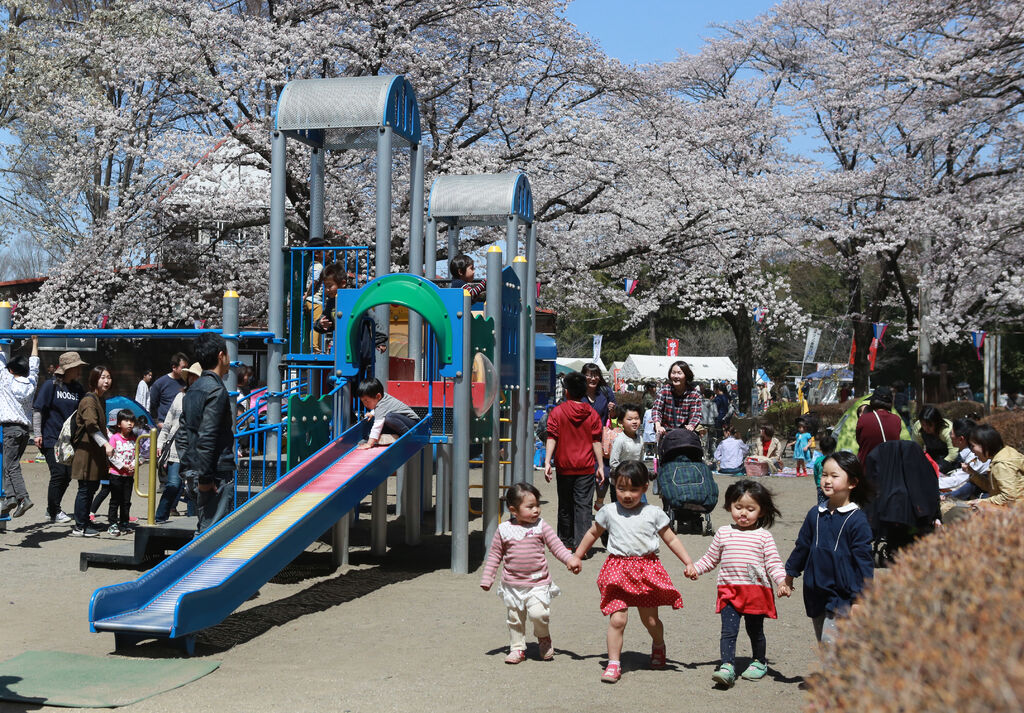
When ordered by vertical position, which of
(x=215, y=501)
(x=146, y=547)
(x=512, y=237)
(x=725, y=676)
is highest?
(x=512, y=237)

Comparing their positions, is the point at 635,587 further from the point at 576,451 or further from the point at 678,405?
the point at 678,405

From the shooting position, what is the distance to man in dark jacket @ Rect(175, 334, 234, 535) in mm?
7738

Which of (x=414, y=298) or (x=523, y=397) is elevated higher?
(x=414, y=298)

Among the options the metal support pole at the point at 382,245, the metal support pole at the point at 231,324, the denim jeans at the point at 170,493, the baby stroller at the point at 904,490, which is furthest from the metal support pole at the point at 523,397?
the baby stroller at the point at 904,490

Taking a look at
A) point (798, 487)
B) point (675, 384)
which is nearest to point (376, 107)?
point (675, 384)

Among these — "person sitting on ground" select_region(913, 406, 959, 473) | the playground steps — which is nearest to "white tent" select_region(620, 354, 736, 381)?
"person sitting on ground" select_region(913, 406, 959, 473)

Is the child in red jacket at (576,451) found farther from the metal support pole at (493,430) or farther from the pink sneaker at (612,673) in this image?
the pink sneaker at (612,673)

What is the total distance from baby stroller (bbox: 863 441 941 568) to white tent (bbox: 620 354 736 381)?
3049 cm

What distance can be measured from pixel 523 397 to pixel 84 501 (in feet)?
15.1

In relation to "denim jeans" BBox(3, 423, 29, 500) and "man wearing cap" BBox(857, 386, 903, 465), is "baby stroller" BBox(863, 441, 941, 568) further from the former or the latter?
"denim jeans" BBox(3, 423, 29, 500)

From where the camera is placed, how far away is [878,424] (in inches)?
350

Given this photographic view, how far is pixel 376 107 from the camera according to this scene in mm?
9930

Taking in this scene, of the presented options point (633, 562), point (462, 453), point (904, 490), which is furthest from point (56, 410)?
point (904, 490)

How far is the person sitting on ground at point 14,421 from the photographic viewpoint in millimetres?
9938
